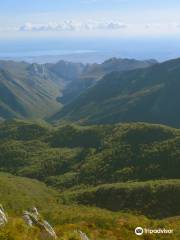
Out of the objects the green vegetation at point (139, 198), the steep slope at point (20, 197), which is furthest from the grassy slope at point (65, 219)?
the green vegetation at point (139, 198)

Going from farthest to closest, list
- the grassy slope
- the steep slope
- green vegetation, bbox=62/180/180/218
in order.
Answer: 1. the steep slope
2. green vegetation, bbox=62/180/180/218
3. the grassy slope

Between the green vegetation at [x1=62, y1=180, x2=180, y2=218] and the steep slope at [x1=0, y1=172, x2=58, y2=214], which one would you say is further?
the steep slope at [x1=0, y1=172, x2=58, y2=214]

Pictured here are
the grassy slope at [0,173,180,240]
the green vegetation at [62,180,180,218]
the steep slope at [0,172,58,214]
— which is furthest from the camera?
the steep slope at [0,172,58,214]

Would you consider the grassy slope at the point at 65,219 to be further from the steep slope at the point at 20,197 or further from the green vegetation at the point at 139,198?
the green vegetation at the point at 139,198

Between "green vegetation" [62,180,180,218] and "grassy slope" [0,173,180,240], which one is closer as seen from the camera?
"grassy slope" [0,173,180,240]

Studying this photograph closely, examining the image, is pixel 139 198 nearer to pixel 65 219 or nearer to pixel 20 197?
pixel 20 197

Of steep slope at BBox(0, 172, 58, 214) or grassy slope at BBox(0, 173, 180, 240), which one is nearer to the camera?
grassy slope at BBox(0, 173, 180, 240)

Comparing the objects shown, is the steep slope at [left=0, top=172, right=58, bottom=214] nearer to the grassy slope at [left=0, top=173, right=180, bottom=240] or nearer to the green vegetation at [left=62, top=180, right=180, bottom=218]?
the grassy slope at [left=0, top=173, right=180, bottom=240]

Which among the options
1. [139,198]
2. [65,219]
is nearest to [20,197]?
[139,198]

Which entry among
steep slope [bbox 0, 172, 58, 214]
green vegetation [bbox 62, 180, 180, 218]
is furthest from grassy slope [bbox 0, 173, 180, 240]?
green vegetation [bbox 62, 180, 180, 218]

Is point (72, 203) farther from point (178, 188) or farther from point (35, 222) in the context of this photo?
point (35, 222)

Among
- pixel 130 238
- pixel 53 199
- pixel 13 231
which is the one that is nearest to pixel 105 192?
pixel 53 199
